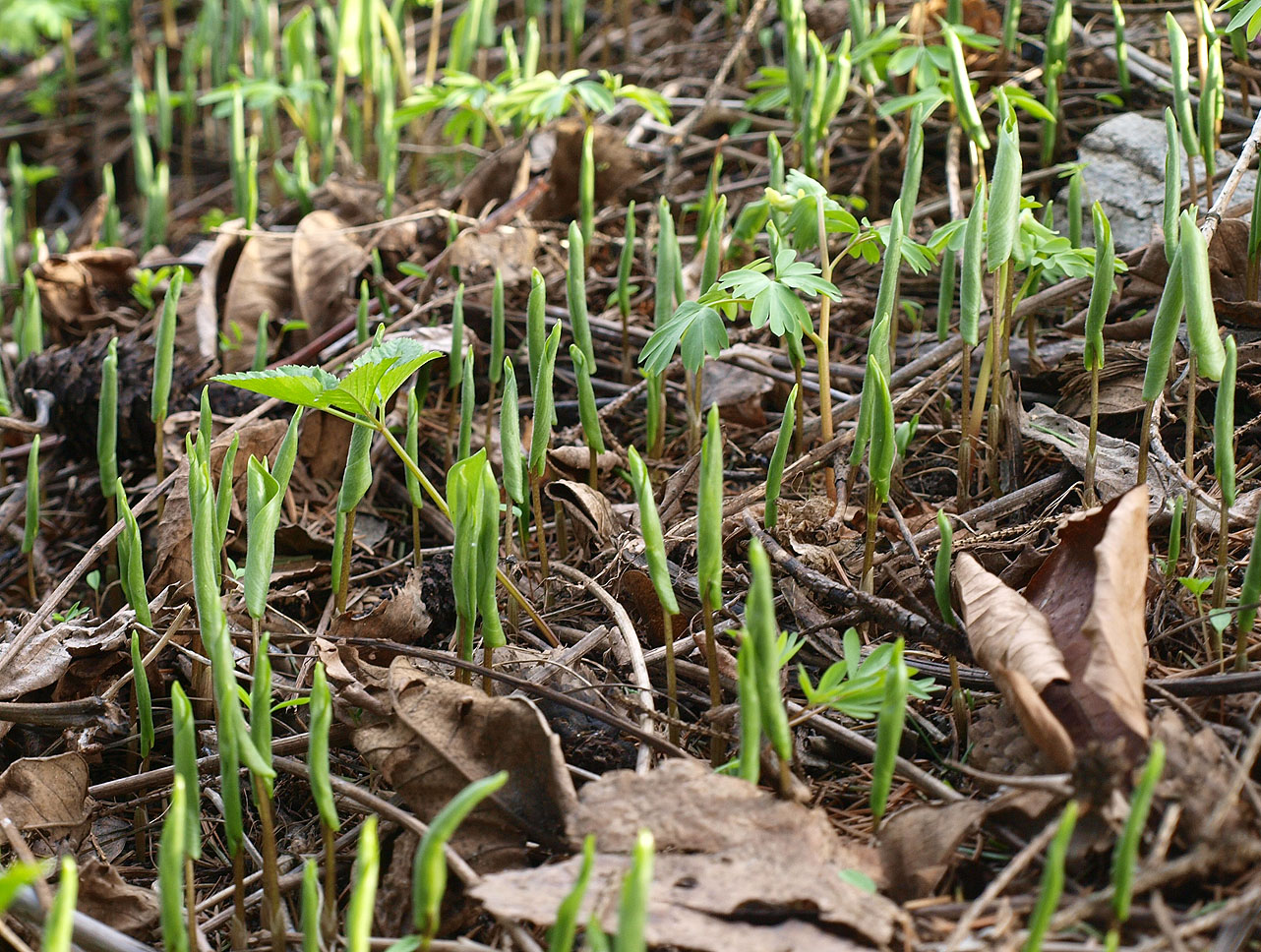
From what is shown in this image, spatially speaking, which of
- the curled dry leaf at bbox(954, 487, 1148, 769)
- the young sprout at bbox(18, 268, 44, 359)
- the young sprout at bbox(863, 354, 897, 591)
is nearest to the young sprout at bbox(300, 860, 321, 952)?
the curled dry leaf at bbox(954, 487, 1148, 769)

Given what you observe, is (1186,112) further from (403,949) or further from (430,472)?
(403,949)

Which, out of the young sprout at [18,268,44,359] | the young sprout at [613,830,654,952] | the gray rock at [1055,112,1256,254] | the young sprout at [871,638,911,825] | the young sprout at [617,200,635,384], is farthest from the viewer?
the young sprout at [18,268,44,359]

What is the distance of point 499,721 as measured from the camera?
1.29 metres

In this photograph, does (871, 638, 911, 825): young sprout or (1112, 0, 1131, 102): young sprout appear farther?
(1112, 0, 1131, 102): young sprout

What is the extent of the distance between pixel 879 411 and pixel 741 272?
0.37 meters

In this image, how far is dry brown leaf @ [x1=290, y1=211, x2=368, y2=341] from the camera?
2.68m

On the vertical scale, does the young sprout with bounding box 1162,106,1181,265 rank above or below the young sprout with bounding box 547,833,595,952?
above

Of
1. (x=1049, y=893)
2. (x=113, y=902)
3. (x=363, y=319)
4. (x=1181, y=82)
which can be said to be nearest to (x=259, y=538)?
(x=113, y=902)

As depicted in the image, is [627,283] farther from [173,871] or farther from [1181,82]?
[173,871]

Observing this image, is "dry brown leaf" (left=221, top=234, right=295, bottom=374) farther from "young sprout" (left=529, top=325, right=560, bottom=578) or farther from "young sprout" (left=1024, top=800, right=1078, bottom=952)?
"young sprout" (left=1024, top=800, right=1078, bottom=952)

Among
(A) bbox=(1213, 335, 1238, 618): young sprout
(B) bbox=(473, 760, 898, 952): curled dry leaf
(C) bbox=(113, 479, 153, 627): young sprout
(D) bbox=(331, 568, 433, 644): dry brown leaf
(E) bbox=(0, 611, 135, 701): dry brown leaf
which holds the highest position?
(A) bbox=(1213, 335, 1238, 618): young sprout

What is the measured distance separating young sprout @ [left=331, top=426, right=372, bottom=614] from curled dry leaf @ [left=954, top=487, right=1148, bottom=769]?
834 mm

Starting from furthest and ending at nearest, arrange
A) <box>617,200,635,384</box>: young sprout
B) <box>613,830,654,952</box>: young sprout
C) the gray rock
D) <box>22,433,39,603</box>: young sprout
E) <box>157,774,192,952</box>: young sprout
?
1. the gray rock
2. <box>617,200,635,384</box>: young sprout
3. <box>22,433,39,603</box>: young sprout
4. <box>157,774,192,952</box>: young sprout
5. <box>613,830,654,952</box>: young sprout

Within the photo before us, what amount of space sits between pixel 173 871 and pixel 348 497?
68 cm
